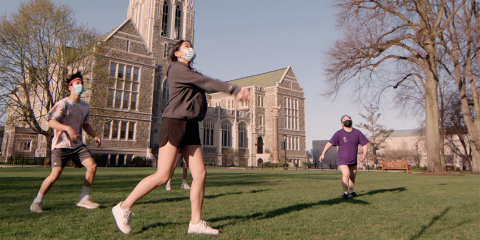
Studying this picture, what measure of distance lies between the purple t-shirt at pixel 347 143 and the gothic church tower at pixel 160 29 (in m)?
33.1

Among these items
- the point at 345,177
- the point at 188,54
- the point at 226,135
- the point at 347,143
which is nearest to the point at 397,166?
the point at 347,143

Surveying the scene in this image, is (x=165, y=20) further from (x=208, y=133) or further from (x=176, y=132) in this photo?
(x=176, y=132)

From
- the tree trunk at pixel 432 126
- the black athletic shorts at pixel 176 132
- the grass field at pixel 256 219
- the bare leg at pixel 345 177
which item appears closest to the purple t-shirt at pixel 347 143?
the bare leg at pixel 345 177

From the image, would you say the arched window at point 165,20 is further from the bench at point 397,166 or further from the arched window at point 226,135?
the bench at point 397,166

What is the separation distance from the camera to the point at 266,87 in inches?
2143

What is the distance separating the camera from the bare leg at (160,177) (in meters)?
3.15

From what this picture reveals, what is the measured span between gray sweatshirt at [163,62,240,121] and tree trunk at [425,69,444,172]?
18.4 m

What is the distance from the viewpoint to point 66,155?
4535 millimetres

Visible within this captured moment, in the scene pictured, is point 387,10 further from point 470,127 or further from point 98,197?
point 98,197

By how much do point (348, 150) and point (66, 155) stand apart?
5174 mm

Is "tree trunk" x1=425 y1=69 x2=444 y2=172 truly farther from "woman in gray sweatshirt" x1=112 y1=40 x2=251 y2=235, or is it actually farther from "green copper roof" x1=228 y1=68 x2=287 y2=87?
"green copper roof" x1=228 y1=68 x2=287 y2=87

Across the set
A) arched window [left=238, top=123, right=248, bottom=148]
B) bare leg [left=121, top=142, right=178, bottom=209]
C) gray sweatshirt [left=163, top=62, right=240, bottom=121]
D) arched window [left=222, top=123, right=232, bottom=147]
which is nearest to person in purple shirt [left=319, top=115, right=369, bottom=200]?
gray sweatshirt [left=163, top=62, right=240, bottom=121]

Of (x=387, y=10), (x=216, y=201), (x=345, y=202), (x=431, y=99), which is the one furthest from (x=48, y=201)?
Answer: (x=431, y=99)

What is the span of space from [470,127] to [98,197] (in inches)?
975
